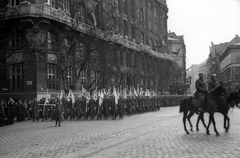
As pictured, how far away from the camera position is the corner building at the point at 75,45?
102ft

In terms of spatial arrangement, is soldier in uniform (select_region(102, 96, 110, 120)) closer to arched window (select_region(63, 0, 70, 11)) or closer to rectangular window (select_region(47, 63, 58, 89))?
rectangular window (select_region(47, 63, 58, 89))

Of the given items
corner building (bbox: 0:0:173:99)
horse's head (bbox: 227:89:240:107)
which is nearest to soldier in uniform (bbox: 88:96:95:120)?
corner building (bbox: 0:0:173:99)

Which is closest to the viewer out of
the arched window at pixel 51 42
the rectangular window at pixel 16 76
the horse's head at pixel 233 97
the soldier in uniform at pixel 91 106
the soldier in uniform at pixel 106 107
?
the horse's head at pixel 233 97

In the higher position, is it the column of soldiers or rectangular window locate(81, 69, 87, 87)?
rectangular window locate(81, 69, 87, 87)

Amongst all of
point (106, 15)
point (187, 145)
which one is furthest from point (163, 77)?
point (187, 145)

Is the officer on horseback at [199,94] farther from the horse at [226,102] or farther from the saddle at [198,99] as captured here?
the horse at [226,102]

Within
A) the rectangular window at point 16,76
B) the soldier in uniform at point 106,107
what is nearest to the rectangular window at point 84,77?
the rectangular window at point 16,76

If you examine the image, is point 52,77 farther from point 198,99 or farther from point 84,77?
point 198,99

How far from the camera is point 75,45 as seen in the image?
35.5 m

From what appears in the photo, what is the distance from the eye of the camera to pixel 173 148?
9703 mm

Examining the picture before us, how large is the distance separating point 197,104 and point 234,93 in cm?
176

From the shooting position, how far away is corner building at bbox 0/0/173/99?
3112cm

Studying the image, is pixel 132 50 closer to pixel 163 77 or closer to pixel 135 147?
pixel 163 77

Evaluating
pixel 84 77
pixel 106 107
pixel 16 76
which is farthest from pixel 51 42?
pixel 84 77
